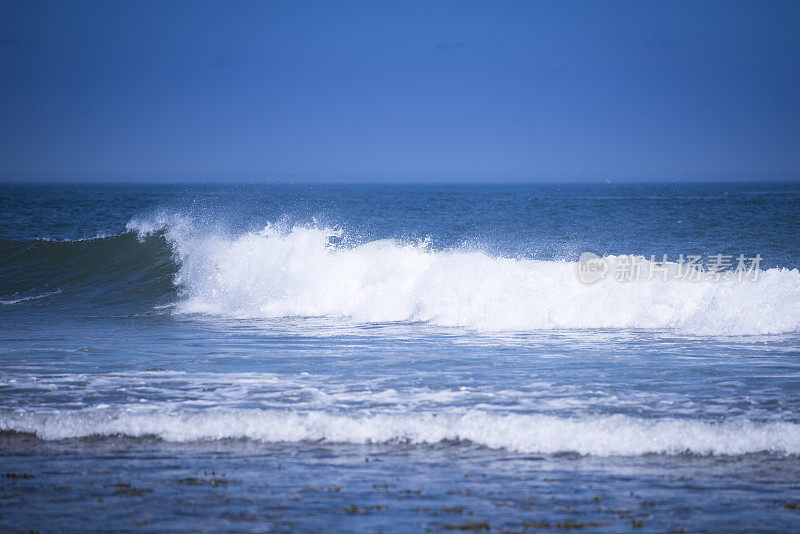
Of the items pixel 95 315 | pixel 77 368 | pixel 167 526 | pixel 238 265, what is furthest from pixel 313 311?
pixel 167 526

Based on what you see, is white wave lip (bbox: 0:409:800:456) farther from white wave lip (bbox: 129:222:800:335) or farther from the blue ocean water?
white wave lip (bbox: 129:222:800:335)

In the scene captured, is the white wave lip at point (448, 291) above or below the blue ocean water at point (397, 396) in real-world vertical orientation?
above

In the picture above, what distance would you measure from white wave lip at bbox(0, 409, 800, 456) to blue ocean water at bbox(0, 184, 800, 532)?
0.02 metres

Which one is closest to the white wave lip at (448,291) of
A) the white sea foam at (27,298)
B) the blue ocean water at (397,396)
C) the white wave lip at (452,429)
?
the blue ocean water at (397,396)

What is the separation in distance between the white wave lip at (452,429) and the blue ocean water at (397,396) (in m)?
0.02

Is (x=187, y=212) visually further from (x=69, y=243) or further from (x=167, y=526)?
(x=167, y=526)

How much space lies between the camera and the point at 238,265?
18.2m

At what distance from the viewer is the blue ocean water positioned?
17.6 ft

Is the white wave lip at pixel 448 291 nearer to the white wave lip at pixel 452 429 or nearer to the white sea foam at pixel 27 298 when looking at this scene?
the white sea foam at pixel 27 298

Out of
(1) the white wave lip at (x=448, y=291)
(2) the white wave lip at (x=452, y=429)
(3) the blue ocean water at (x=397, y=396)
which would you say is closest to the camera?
(3) the blue ocean water at (x=397, y=396)

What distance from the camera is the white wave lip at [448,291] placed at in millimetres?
13070

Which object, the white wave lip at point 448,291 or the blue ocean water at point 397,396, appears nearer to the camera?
the blue ocean water at point 397,396

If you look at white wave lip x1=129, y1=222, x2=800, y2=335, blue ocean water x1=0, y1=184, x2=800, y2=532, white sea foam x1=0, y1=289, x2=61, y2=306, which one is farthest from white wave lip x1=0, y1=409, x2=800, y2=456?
white sea foam x1=0, y1=289, x2=61, y2=306

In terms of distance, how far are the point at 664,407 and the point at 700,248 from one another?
68.3ft
